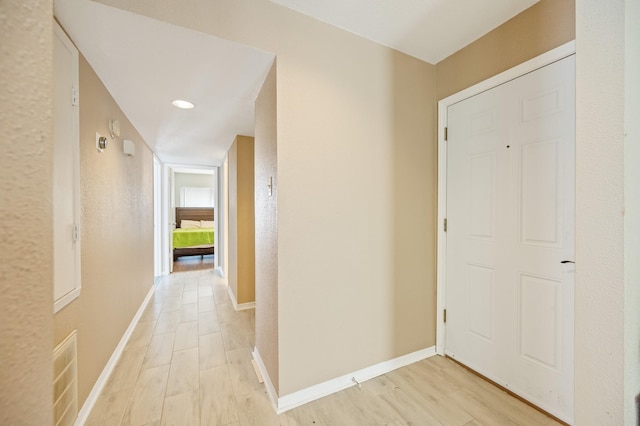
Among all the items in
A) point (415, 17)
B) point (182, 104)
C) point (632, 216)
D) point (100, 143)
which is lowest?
point (632, 216)

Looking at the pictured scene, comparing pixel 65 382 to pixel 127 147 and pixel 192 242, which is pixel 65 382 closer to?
pixel 127 147

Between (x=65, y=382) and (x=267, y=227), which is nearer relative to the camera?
(x=65, y=382)

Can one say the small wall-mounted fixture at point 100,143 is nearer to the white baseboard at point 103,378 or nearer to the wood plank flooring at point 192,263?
the white baseboard at point 103,378

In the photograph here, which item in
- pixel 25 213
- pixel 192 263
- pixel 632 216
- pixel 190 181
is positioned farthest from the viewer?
pixel 190 181

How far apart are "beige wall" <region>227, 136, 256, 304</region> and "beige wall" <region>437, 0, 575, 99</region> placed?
7.41 ft

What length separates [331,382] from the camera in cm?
162

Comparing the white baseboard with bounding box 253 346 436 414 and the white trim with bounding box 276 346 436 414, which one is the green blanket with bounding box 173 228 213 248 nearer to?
the white baseboard with bounding box 253 346 436 414

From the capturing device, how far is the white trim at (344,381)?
149 centimetres

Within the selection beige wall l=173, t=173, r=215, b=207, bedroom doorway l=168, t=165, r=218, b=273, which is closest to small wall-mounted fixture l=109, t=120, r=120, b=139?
bedroom doorway l=168, t=165, r=218, b=273

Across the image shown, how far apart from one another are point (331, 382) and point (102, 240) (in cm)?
191

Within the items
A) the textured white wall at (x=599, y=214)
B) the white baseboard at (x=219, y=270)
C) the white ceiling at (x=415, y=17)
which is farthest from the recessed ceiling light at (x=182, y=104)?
the white baseboard at (x=219, y=270)

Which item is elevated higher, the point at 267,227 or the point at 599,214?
the point at 599,214

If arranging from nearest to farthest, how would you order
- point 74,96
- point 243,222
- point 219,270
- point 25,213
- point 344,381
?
point 25,213 → point 74,96 → point 344,381 → point 243,222 → point 219,270

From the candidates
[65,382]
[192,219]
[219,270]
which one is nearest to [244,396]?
[65,382]
